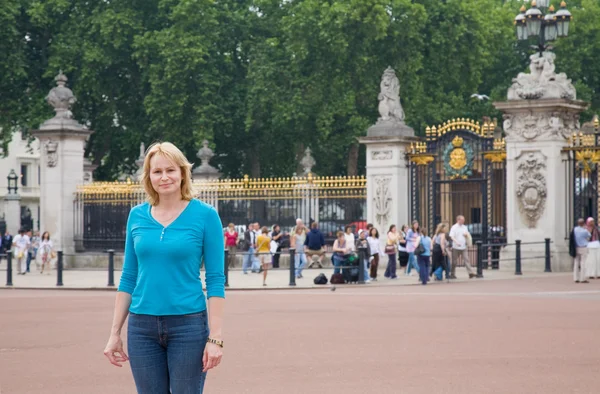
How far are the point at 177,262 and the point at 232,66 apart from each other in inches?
1506

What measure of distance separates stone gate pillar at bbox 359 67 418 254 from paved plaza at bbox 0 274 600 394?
862 centimetres

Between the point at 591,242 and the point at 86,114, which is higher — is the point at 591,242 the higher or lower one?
the lower one

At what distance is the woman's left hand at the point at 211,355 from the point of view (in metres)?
5.47

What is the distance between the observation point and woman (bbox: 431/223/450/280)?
24.5 metres

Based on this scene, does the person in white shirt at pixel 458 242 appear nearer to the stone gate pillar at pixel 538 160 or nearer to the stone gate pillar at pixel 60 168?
the stone gate pillar at pixel 538 160

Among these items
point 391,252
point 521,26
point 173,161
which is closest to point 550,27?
point 521,26

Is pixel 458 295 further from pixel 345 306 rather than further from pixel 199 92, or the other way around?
pixel 199 92

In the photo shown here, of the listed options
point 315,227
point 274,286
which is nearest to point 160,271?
point 274,286

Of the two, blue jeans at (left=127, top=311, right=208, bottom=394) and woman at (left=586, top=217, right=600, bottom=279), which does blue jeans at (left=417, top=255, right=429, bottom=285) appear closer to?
woman at (left=586, top=217, right=600, bottom=279)

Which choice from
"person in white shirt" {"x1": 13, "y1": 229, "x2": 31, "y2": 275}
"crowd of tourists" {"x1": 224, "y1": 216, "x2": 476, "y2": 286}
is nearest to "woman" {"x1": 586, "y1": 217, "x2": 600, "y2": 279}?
"crowd of tourists" {"x1": 224, "y1": 216, "x2": 476, "y2": 286}

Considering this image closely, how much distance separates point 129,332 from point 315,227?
22580 mm

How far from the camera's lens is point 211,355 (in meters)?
5.47

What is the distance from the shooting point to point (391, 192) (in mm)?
28922

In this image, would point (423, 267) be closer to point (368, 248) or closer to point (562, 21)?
point (368, 248)
